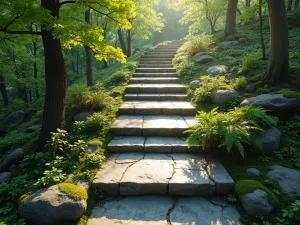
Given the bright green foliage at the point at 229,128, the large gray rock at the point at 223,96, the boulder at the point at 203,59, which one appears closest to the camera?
the bright green foliage at the point at 229,128

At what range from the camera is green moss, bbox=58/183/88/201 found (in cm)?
340

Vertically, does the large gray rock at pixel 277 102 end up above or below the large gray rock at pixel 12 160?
above

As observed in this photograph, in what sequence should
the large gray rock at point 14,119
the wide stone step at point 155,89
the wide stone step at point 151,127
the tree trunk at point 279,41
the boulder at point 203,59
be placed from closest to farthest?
the wide stone step at point 151,127
the tree trunk at point 279,41
the wide stone step at point 155,89
the boulder at point 203,59
the large gray rock at point 14,119

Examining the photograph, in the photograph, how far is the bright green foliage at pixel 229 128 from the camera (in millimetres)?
4289

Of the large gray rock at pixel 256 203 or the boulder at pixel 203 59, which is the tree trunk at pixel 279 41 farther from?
the large gray rock at pixel 256 203

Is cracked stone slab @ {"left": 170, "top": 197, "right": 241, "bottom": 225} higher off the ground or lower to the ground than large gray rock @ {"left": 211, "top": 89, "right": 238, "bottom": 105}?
lower

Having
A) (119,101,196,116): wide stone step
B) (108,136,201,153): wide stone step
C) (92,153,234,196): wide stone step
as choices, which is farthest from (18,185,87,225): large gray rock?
(119,101,196,116): wide stone step

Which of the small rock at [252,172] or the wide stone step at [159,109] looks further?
the wide stone step at [159,109]

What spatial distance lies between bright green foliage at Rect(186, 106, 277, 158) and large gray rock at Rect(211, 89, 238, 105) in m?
1.54

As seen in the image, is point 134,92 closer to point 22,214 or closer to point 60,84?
point 60,84

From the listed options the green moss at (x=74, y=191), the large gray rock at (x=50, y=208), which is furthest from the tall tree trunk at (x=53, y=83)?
the large gray rock at (x=50, y=208)

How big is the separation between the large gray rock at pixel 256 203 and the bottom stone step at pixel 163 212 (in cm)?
22

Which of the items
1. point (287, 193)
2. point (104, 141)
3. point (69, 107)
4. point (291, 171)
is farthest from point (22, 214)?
point (291, 171)

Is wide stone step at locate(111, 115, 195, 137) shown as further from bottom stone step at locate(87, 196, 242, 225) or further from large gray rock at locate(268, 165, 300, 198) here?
large gray rock at locate(268, 165, 300, 198)
